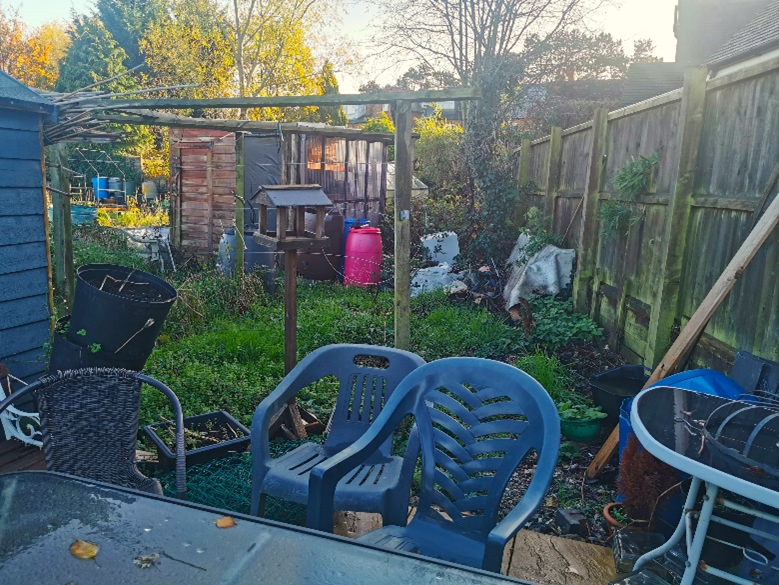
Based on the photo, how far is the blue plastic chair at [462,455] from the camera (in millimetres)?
2029

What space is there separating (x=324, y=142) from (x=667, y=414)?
9683mm

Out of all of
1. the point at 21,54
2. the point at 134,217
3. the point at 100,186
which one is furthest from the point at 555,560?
the point at 21,54

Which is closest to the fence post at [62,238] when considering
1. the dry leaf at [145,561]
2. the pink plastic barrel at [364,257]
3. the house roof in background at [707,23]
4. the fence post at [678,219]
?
the pink plastic barrel at [364,257]

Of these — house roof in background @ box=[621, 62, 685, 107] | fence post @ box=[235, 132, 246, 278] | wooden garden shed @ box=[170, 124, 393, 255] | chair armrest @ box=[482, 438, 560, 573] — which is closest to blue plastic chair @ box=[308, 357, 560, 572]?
chair armrest @ box=[482, 438, 560, 573]

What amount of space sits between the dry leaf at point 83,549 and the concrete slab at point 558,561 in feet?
5.81

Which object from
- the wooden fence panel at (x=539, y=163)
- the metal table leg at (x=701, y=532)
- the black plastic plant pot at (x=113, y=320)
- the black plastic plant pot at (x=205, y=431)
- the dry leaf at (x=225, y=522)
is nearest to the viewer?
the dry leaf at (x=225, y=522)

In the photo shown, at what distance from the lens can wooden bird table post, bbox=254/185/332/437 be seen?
388 centimetres

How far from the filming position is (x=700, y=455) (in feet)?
6.29

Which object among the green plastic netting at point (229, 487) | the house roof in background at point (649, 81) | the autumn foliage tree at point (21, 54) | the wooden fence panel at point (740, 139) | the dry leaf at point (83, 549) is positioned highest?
the autumn foliage tree at point (21, 54)

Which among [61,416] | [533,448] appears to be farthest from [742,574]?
[61,416]

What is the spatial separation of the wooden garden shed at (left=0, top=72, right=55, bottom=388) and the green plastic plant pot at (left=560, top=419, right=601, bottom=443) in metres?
3.74

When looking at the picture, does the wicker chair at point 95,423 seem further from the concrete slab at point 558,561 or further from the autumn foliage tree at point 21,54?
the autumn foliage tree at point 21,54

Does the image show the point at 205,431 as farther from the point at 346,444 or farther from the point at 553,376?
the point at 553,376

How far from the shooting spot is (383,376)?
2953 millimetres
